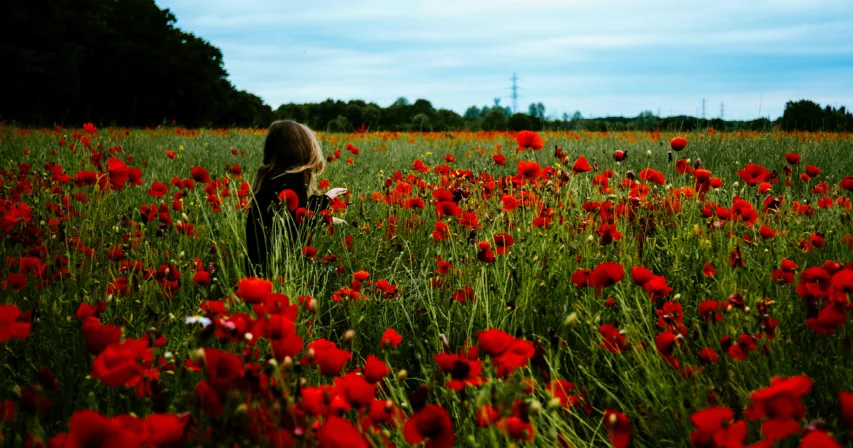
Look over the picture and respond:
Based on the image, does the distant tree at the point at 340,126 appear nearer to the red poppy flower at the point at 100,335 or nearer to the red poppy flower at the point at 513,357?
the red poppy flower at the point at 100,335

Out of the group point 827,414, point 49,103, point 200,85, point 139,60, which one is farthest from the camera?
point 200,85

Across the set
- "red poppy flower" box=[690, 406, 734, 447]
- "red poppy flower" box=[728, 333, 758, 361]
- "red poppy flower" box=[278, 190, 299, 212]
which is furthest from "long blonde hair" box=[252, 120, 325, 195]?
"red poppy flower" box=[690, 406, 734, 447]

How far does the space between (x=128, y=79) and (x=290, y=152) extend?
26.2 metres

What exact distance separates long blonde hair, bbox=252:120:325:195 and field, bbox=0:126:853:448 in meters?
0.29

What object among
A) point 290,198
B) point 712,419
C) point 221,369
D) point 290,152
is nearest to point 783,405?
point 712,419

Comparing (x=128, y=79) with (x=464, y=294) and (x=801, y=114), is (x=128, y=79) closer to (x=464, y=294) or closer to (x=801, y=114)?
(x=801, y=114)

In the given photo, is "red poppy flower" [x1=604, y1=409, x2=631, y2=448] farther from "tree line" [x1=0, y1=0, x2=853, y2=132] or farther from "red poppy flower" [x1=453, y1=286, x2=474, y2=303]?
"tree line" [x1=0, y1=0, x2=853, y2=132]

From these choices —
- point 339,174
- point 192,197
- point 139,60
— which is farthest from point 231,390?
point 139,60

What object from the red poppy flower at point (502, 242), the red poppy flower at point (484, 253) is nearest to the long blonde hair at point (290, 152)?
the red poppy flower at point (502, 242)

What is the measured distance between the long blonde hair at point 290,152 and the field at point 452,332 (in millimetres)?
291

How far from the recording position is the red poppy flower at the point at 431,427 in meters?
1.01

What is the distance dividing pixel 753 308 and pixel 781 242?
0.66 meters

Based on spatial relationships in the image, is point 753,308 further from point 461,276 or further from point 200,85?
point 200,85

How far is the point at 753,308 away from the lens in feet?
6.00
